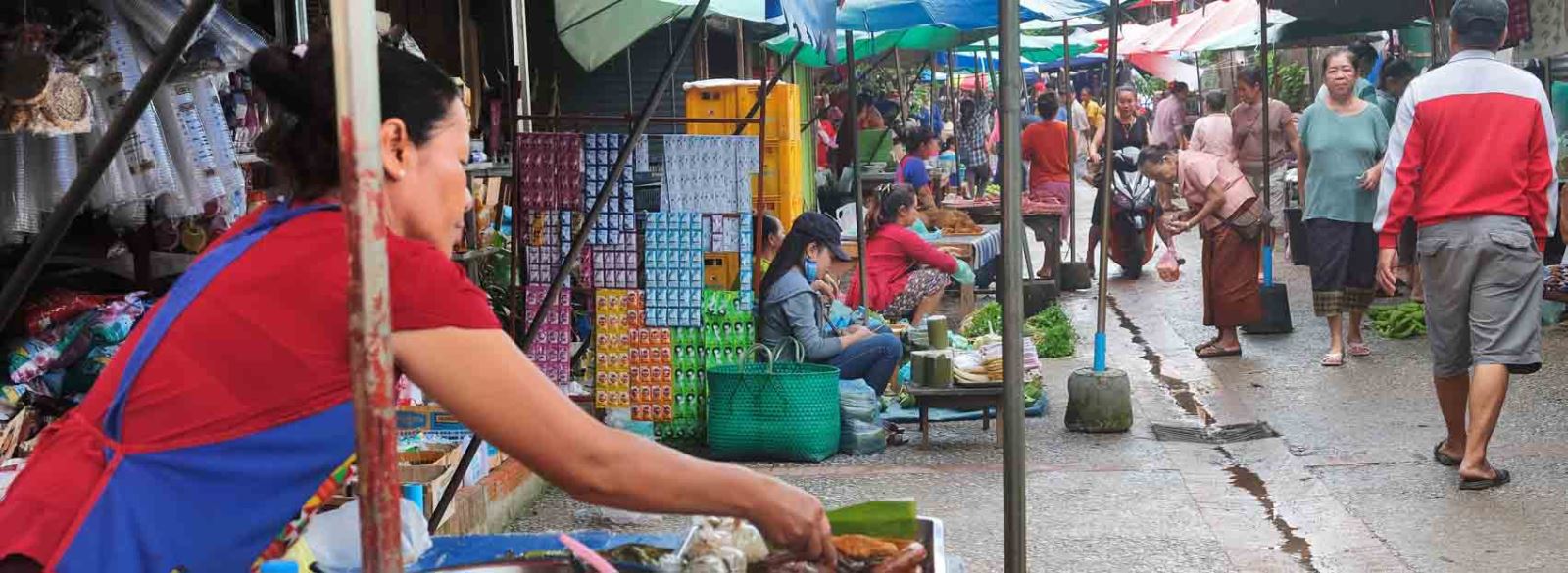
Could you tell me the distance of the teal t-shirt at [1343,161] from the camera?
1065 cm

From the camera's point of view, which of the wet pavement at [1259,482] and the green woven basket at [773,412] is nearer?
the wet pavement at [1259,482]

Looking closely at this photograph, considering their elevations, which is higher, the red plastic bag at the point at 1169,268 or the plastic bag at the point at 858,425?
the red plastic bag at the point at 1169,268

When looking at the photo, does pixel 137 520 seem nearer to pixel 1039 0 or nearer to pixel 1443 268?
pixel 1443 268

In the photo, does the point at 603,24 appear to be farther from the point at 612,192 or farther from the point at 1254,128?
the point at 1254,128

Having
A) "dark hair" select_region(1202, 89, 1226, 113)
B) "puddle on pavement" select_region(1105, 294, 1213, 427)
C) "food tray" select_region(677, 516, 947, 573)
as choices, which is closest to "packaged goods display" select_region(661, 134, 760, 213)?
"puddle on pavement" select_region(1105, 294, 1213, 427)

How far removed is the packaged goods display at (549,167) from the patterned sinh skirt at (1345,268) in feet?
16.8

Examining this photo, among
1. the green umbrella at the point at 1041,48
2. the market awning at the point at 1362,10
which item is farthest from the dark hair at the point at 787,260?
the green umbrella at the point at 1041,48

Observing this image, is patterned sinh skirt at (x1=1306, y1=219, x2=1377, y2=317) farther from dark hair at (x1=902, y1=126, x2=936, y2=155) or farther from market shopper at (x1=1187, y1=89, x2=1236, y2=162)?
dark hair at (x1=902, y1=126, x2=936, y2=155)

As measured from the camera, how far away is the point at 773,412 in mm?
8125

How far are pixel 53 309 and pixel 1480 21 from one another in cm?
551

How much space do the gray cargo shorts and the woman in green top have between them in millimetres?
3646

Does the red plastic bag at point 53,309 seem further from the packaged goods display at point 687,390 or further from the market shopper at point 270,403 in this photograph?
the packaged goods display at point 687,390

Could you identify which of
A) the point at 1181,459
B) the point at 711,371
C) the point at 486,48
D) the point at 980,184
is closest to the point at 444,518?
the point at 711,371

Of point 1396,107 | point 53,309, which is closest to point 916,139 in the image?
point 1396,107
